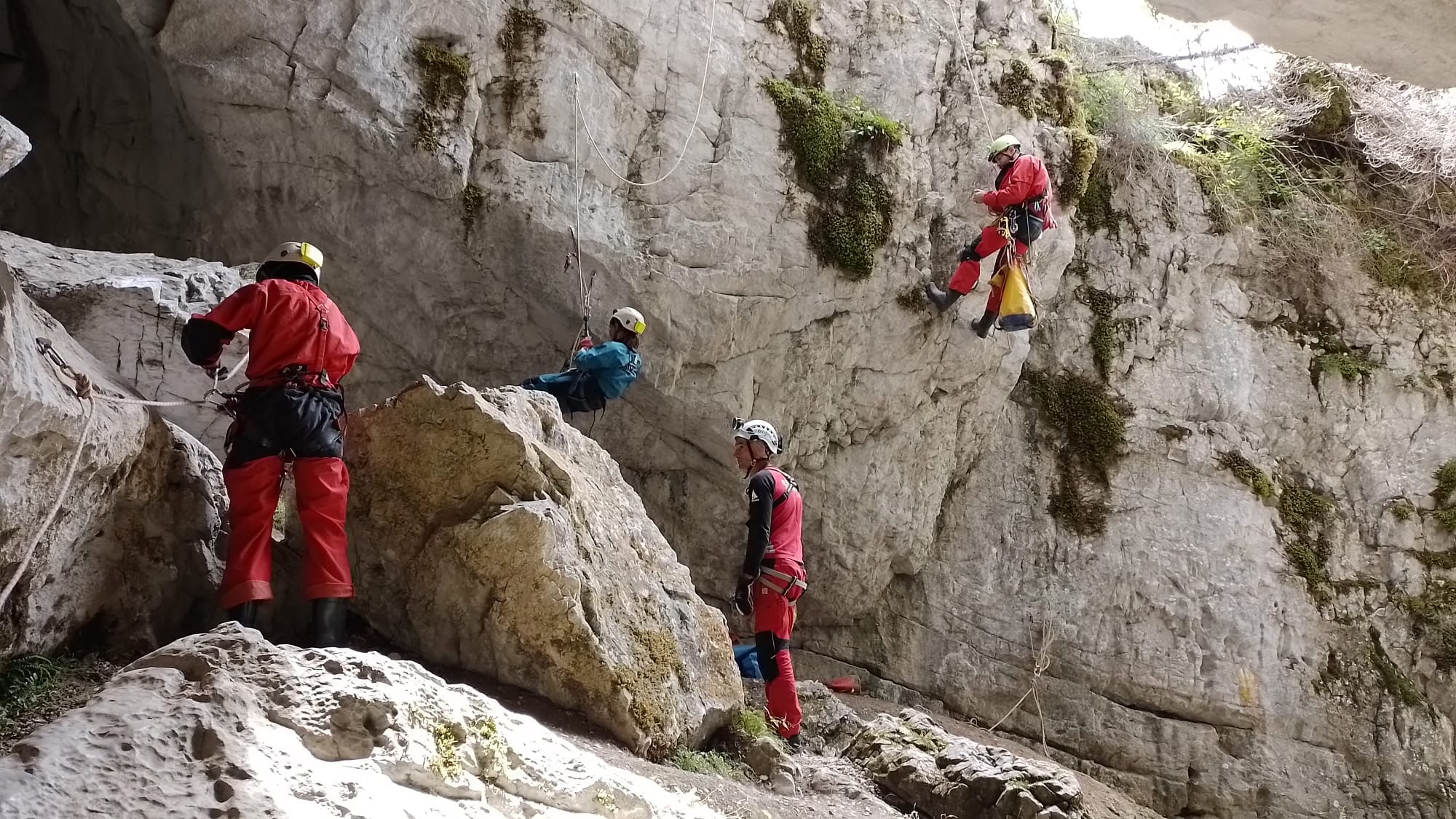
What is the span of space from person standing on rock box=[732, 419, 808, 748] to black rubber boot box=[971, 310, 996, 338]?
3684mm

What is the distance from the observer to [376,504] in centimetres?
607

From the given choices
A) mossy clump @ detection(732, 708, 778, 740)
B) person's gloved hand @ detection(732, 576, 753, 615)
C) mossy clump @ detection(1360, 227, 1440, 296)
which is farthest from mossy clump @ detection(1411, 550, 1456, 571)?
mossy clump @ detection(732, 708, 778, 740)

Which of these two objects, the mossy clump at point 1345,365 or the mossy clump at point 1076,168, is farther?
the mossy clump at point 1345,365

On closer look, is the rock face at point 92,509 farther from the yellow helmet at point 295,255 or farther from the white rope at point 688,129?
the white rope at point 688,129

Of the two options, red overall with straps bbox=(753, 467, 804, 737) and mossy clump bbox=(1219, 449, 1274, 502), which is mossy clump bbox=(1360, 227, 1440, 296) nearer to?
mossy clump bbox=(1219, 449, 1274, 502)

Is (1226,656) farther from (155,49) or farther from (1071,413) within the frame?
(155,49)

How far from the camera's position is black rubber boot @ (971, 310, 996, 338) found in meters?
10.3

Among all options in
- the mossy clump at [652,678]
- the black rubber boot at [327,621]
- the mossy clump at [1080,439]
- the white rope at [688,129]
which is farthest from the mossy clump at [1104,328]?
the black rubber boot at [327,621]

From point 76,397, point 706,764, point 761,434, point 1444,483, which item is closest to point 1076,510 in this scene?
point 1444,483

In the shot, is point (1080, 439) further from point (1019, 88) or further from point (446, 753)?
point (446, 753)

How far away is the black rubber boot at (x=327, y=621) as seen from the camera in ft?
17.2

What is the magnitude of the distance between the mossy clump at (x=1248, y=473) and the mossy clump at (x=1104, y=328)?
5.14 ft

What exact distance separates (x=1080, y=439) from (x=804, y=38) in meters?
5.27

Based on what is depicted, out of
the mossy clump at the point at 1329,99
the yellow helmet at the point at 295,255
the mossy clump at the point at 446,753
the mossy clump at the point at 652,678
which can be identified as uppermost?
the mossy clump at the point at 1329,99
